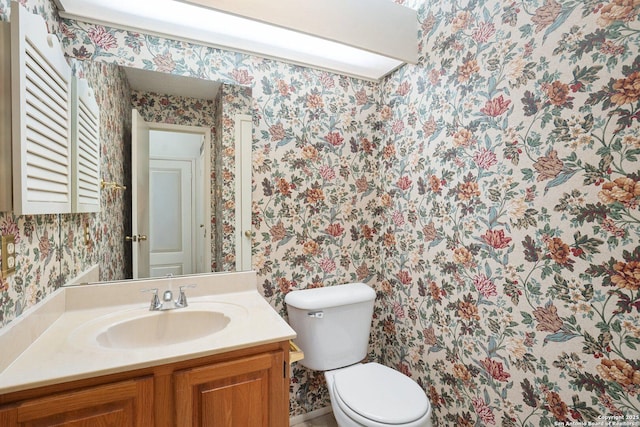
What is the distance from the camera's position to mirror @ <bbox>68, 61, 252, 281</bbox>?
131 centimetres

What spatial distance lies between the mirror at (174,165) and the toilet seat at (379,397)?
76 centimetres

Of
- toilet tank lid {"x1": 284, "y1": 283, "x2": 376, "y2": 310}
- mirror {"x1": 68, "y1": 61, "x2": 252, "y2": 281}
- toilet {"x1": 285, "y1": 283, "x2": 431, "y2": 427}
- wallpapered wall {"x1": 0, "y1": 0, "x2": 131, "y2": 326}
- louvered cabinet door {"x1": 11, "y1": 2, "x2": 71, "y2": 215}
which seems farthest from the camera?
toilet tank lid {"x1": 284, "y1": 283, "x2": 376, "y2": 310}

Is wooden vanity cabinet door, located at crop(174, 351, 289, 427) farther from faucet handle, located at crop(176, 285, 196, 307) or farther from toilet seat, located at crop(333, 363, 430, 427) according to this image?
faucet handle, located at crop(176, 285, 196, 307)

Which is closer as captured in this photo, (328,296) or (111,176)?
(111,176)

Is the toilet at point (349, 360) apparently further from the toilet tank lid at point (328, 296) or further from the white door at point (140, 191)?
the white door at point (140, 191)

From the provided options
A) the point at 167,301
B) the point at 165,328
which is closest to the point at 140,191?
the point at 167,301

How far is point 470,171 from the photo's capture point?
1.27 metres

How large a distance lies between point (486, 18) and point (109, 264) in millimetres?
1928

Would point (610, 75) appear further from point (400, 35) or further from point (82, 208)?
point (82, 208)

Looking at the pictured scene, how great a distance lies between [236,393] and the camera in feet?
3.19

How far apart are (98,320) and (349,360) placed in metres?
1.19

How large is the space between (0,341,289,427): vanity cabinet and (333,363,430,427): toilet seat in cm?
32

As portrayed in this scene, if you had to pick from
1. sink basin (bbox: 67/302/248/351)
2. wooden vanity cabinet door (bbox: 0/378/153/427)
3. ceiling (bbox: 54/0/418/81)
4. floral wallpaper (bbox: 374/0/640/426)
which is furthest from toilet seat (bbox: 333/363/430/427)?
ceiling (bbox: 54/0/418/81)

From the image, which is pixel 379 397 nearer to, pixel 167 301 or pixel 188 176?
pixel 167 301
